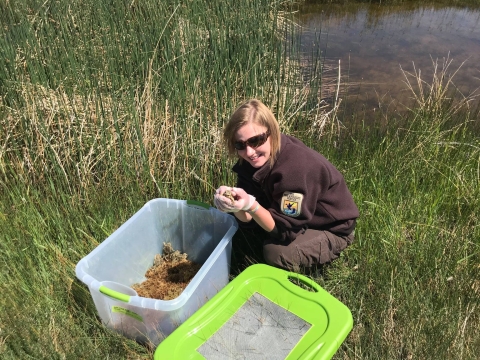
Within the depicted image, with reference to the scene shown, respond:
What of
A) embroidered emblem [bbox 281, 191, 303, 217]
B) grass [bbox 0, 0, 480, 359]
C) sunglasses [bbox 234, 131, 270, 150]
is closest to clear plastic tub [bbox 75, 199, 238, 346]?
grass [bbox 0, 0, 480, 359]

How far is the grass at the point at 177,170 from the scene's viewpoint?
153 cm

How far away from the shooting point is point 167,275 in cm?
195

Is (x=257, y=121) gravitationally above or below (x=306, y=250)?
above

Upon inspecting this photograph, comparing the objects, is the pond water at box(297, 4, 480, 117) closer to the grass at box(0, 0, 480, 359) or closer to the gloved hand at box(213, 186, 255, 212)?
the grass at box(0, 0, 480, 359)

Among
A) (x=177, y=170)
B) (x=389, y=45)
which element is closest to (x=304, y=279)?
(x=177, y=170)

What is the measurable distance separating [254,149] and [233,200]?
21 centimetres

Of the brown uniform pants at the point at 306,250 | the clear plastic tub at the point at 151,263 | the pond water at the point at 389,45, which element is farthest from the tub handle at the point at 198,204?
the pond water at the point at 389,45

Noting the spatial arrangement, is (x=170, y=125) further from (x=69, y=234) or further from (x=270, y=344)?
(x=270, y=344)

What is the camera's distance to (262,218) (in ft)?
5.28

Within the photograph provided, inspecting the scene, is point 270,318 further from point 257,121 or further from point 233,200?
point 257,121

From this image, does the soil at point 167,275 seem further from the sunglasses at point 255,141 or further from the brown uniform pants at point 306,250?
the sunglasses at point 255,141

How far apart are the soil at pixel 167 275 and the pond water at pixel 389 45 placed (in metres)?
2.32

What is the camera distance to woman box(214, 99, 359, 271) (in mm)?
1569

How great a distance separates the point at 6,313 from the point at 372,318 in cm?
131
